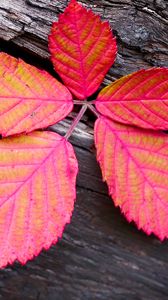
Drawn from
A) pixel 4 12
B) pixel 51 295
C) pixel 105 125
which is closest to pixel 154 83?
pixel 105 125

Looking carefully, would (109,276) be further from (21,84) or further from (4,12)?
(4,12)

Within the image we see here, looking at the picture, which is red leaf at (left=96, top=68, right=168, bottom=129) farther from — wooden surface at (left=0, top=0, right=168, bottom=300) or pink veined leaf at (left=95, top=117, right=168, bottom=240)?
wooden surface at (left=0, top=0, right=168, bottom=300)

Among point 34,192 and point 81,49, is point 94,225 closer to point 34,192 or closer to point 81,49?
point 34,192

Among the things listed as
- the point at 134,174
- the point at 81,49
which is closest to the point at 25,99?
the point at 81,49

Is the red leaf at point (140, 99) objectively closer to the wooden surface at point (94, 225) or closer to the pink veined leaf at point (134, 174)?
the pink veined leaf at point (134, 174)

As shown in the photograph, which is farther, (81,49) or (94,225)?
(94,225)

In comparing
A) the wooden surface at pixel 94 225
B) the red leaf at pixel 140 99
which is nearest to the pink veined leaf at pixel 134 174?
the red leaf at pixel 140 99
